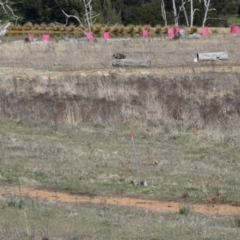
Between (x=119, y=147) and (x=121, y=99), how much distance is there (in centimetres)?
748

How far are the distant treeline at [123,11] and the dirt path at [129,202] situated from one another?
61.9 m

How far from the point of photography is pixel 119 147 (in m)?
17.2

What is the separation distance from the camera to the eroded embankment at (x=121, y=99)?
21250 mm

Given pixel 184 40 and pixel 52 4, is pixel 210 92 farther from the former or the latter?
pixel 52 4

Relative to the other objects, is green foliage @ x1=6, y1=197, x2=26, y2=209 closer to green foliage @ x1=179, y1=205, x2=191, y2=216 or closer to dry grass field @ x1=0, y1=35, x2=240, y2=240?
dry grass field @ x1=0, y1=35, x2=240, y2=240

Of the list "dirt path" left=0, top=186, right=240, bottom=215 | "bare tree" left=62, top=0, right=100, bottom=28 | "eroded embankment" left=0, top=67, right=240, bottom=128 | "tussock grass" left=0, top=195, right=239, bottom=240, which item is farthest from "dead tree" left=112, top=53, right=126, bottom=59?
"bare tree" left=62, top=0, right=100, bottom=28

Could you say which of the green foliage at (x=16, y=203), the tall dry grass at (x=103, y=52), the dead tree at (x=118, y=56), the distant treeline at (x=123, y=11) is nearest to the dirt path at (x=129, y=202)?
the green foliage at (x=16, y=203)

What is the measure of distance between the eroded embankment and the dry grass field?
0.13 feet

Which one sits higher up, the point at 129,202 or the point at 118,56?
the point at 129,202

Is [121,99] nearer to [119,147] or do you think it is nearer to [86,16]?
[119,147]

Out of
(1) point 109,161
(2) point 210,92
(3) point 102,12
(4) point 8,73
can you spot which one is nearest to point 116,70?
(4) point 8,73

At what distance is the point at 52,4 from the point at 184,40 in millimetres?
37598

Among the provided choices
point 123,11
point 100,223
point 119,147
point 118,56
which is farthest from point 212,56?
point 123,11

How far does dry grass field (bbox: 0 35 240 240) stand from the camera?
9.17 m
